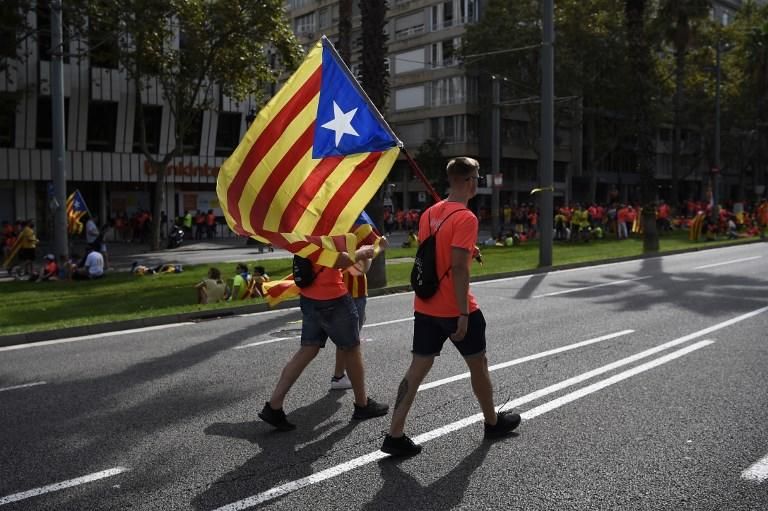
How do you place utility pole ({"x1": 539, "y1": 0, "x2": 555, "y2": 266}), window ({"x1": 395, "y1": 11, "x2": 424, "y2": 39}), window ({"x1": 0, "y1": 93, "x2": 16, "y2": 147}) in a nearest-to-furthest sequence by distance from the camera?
1. utility pole ({"x1": 539, "y1": 0, "x2": 555, "y2": 266})
2. window ({"x1": 0, "y1": 93, "x2": 16, "y2": 147})
3. window ({"x1": 395, "y1": 11, "x2": 424, "y2": 39})

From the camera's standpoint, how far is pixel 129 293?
15.0 meters

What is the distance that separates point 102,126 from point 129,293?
25699 millimetres

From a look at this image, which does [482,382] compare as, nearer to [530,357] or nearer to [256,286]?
[530,357]

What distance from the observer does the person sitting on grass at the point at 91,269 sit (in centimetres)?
1819

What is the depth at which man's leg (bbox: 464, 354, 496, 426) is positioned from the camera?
495 centimetres

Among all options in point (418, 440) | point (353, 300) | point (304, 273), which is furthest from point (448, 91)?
point (418, 440)

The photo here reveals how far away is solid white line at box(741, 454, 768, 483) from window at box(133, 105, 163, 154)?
38.0m

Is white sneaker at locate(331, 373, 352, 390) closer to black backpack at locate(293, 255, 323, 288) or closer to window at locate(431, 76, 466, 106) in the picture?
black backpack at locate(293, 255, 323, 288)

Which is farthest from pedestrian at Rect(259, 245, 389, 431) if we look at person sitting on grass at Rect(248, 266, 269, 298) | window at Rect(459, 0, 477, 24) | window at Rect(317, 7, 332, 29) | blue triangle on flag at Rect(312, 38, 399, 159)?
window at Rect(317, 7, 332, 29)

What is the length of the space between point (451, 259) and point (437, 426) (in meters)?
1.47

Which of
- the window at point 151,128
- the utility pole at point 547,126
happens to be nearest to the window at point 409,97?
the window at point 151,128

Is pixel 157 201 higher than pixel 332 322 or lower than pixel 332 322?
higher

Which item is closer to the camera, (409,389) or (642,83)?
(409,389)

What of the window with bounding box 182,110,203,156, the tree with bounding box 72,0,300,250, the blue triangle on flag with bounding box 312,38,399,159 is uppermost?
the tree with bounding box 72,0,300,250
